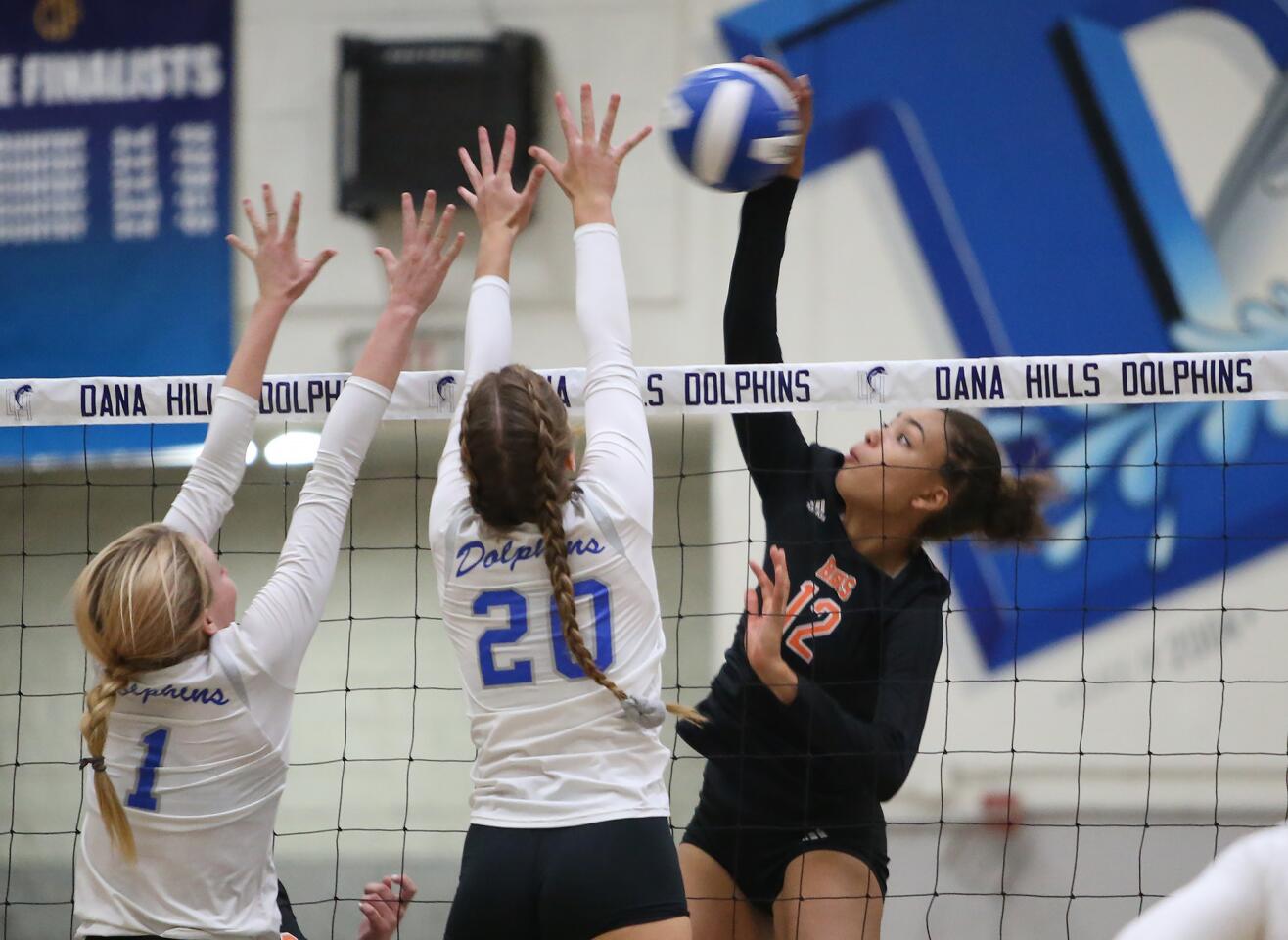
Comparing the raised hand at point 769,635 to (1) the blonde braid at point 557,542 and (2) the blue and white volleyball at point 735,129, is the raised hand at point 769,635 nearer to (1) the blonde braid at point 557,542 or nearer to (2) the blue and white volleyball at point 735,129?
(1) the blonde braid at point 557,542

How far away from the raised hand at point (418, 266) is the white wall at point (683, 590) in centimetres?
341

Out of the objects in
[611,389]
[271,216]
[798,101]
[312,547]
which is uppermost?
[798,101]

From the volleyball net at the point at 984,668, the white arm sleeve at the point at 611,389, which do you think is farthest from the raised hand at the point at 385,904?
the volleyball net at the point at 984,668

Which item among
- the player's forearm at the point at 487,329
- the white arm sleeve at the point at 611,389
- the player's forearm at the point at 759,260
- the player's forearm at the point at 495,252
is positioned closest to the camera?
the white arm sleeve at the point at 611,389

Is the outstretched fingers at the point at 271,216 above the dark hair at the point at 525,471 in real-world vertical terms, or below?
above

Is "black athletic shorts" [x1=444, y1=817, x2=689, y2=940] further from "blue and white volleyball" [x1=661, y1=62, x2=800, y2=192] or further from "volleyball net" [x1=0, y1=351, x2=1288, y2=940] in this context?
"volleyball net" [x1=0, y1=351, x2=1288, y2=940]

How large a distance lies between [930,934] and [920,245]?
3.10 metres

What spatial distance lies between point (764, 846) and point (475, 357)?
131cm

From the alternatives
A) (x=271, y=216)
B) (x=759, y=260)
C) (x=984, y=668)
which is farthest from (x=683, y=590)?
(x=271, y=216)

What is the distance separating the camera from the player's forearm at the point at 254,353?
9.30 ft

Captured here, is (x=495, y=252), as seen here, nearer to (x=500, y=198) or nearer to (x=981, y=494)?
(x=500, y=198)

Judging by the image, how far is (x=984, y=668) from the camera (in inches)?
255

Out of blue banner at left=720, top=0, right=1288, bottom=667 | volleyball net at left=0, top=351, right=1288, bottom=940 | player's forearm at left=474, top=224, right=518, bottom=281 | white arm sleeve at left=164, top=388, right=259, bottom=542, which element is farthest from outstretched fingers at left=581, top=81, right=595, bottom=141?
blue banner at left=720, top=0, right=1288, bottom=667

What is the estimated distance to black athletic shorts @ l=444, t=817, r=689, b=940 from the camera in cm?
223
